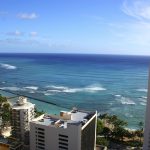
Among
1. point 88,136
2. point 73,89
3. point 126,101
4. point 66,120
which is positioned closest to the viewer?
point 66,120

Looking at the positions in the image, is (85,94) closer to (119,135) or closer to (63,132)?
(119,135)

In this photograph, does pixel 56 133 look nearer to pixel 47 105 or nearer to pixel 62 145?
pixel 62 145

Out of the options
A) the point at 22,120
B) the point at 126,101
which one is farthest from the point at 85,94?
the point at 22,120

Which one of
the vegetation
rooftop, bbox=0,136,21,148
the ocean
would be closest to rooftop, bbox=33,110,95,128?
rooftop, bbox=0,136,21,148

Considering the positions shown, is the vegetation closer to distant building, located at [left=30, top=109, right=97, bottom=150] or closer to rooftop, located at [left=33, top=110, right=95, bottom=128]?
distant building, located at [left=30, top=109, right=97, bottom=150]

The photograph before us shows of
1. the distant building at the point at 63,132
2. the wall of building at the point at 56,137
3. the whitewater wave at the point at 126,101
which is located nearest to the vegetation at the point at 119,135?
the distant building at the point at 63,132

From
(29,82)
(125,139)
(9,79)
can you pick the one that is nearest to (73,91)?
(29,82)

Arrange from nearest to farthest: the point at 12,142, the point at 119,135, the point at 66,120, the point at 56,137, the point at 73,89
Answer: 1. the point at 56,137
2. the point at 66,120
3. the point at 12,142
4. the point at 119,135
5. the point at 73,89

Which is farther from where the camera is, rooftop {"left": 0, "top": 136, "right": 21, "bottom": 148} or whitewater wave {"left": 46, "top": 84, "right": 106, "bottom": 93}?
whitewater wave {"left": 46, "top": 84, "right": 106, "bottom": 93}
